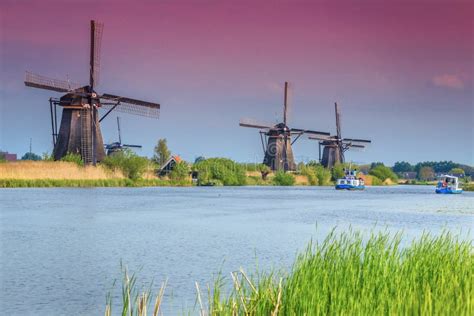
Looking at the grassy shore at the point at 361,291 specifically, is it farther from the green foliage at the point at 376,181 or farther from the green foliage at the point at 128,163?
the green foliage at the point at 376,181

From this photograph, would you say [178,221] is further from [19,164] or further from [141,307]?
[19,164]

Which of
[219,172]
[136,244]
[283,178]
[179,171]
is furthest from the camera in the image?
[283,178]

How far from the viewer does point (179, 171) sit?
6262 centimetres

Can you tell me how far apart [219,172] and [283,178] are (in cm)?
783

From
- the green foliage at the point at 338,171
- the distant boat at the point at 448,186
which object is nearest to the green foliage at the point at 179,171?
the green foliage at the point at 338,171

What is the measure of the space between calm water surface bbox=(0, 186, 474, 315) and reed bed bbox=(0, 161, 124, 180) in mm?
12935

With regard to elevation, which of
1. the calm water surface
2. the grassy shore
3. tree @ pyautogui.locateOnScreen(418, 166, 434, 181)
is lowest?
the calm water surface

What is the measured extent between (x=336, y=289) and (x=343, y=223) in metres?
16.7

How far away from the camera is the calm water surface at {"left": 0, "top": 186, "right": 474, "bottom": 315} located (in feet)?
32.8

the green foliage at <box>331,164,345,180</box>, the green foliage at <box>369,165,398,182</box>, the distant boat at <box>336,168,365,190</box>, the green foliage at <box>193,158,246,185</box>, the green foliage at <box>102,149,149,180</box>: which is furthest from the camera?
the green foliage at <box>369,165,398,182</box>

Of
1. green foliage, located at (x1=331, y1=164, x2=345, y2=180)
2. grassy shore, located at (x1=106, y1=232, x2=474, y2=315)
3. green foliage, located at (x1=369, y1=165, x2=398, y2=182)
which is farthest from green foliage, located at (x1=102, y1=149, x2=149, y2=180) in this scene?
green foliage, located at (x1=369, y1=165, x2=398, y2=182)

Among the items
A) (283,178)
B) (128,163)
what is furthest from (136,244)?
(283,178)

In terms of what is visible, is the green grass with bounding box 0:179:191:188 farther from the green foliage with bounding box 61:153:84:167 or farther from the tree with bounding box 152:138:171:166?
the tree with bounding box 152:138:171:166

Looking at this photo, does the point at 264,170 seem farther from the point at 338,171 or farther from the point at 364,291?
the point at 364,291
